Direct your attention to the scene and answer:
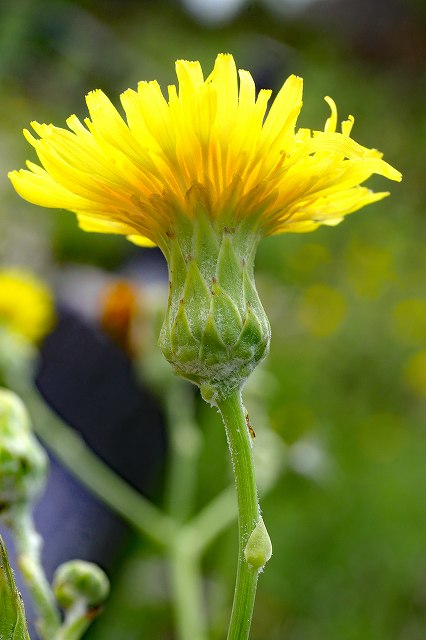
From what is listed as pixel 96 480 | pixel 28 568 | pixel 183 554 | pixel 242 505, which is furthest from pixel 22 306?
pixel 242 505

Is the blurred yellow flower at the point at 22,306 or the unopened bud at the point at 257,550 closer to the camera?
the unopened bud at the point at 257,550

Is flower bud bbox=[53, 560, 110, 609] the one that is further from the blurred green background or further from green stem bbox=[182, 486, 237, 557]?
the blurred green background

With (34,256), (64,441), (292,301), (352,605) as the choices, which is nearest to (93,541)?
(64,441)

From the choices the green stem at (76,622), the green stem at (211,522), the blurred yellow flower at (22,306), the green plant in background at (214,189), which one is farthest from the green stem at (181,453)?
the green plant in background at (214,189)

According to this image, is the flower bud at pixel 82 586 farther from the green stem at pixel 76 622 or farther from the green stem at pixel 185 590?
the green stem at pixel 185 590

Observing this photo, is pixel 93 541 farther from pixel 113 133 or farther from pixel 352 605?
pixel 113 133

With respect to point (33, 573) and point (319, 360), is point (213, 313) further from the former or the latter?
point (319, 360)
